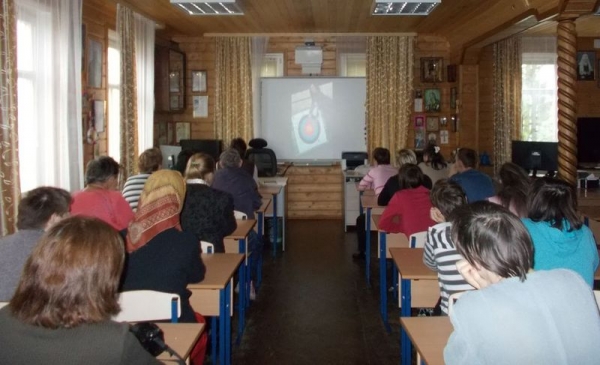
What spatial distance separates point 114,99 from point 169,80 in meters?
1.70

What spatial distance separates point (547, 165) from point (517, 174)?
10.0ft

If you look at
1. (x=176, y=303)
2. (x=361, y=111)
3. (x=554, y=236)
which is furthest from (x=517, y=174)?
(x=361, y=111)

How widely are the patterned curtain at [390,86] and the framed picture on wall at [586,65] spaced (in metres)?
2.76

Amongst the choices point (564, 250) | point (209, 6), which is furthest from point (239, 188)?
point (564, 250)

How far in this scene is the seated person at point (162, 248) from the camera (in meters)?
2.99

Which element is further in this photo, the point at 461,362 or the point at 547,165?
the point at 547,165

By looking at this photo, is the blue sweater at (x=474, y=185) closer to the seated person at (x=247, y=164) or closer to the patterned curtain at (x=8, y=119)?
the seated person at (x=247, y=164)

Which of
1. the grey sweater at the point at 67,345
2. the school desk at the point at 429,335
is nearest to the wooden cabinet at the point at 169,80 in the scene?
the school desk at the point at 429,335

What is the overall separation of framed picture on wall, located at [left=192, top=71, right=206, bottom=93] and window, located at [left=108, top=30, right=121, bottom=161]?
2448 mm

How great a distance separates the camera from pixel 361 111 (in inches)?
385

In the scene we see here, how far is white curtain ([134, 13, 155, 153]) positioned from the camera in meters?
7.48

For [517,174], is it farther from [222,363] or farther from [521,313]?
[521,313]

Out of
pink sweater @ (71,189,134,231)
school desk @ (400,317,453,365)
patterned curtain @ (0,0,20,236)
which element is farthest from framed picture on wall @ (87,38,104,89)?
school desk @ (400,317,453,365)

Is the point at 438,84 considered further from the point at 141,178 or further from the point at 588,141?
the point at 141,178
